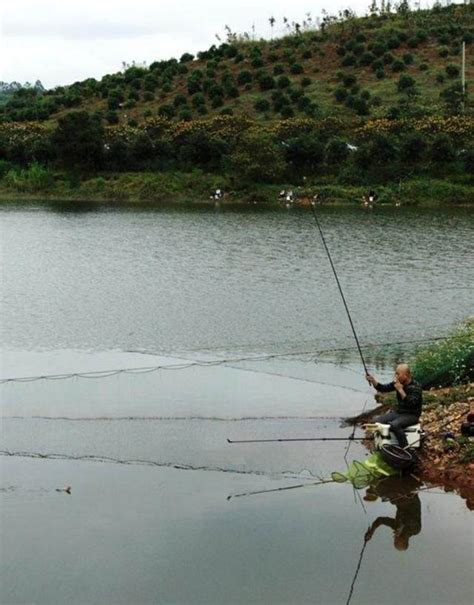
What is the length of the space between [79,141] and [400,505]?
60.2 m


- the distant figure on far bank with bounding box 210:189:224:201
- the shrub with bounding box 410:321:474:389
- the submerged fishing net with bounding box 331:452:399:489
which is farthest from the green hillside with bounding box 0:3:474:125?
the submerged fishing net with bounding box 331:452:399:489

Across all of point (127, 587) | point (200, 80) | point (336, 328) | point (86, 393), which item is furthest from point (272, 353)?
point (200, 80)

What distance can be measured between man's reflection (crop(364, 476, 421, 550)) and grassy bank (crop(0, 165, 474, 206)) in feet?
149

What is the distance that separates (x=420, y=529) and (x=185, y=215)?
4357 centimetres

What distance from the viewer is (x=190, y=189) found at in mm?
64688

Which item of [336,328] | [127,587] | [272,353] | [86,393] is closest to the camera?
[127,587]

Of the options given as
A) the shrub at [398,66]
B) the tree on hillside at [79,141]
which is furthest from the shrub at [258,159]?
the shrub at [398,66]

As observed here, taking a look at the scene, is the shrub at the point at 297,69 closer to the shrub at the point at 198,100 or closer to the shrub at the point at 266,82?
the shrub at the point at 266,82

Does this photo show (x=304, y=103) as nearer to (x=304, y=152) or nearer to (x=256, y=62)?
(x=304, y=152)

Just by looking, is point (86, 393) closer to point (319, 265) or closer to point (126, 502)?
point (126, 502)

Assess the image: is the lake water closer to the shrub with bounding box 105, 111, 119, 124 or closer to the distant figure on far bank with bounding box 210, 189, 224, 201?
the distant figure on far bank with bounding box 210, 189, 224, 201

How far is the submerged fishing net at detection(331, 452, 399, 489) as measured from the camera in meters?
12.6

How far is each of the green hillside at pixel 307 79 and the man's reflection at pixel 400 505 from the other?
2294 inches

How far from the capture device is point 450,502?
11.9 meters
